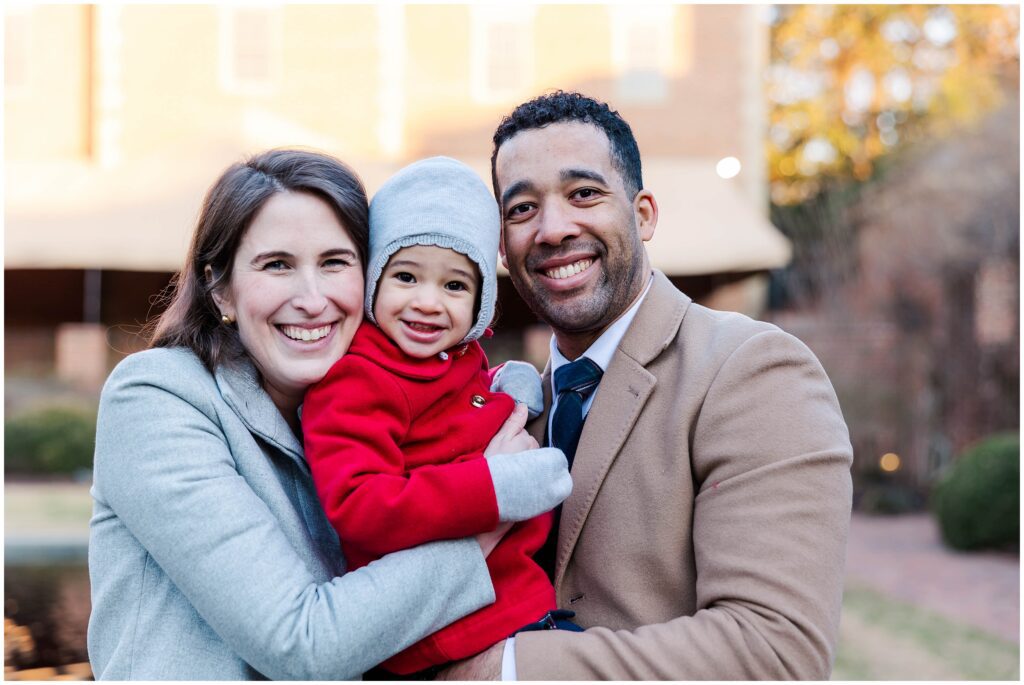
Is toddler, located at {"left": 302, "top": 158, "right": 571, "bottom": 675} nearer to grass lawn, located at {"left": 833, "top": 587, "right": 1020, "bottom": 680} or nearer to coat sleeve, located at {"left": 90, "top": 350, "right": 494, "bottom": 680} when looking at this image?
coat sleeve, located at {"left": 90, "top": 350, "right": 494, "bottom": 680}

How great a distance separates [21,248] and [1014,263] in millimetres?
11538

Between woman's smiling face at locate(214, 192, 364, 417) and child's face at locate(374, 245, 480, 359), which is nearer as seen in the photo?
woman's smiling face at locate(214, 192, 364, 417)

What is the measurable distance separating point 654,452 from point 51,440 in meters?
13.1

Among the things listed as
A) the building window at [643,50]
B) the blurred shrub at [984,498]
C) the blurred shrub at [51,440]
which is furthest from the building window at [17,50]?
the blurred shrub at [984,498]

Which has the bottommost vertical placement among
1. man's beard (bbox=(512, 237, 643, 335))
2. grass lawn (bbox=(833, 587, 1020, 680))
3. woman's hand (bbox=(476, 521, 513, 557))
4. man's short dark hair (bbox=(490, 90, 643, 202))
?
grass lawn (bbox=(833, 587, 1020, 680))

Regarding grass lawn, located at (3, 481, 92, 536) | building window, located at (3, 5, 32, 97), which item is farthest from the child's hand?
building window, located at (3, 5, 32, 97)

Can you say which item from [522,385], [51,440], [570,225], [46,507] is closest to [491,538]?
[522,385]

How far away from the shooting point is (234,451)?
6.93 ft

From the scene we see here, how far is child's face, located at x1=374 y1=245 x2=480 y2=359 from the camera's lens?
233 centimetres

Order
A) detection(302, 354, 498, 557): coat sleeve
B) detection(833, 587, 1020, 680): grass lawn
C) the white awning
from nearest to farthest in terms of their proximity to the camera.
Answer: detection(302, 354, 498, 557): coat sleeve < detection(833, 587, 1020, 680): grass lawn < the white awning

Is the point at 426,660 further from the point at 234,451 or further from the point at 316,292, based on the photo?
the point at 316,292

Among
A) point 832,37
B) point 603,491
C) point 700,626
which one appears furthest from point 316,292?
point 832,37

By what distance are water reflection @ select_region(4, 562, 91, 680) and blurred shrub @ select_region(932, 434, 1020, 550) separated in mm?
8410

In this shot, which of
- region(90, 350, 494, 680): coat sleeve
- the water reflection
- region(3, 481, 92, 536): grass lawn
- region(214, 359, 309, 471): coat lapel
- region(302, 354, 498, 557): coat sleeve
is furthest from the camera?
A: region(3, 481, 92, 536): grass lawn
